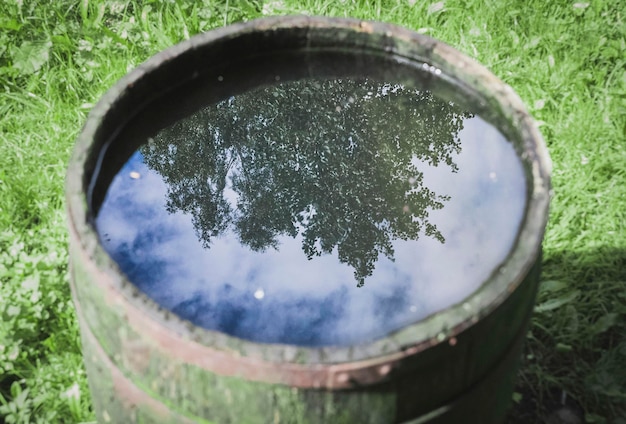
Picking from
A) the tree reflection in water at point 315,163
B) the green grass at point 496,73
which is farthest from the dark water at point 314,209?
the green grass at point 496,73

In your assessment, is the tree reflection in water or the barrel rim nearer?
the barrel rim

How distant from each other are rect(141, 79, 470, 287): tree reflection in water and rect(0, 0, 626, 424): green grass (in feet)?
2.78

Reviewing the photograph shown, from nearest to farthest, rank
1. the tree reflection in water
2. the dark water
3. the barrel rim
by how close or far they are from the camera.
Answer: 1. the barrel rim
2. the dark water
3. the tree reflection in water

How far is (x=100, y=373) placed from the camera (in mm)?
1607

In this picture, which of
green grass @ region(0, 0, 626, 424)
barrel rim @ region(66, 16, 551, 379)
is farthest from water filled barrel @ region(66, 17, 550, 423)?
green grass @ region(0, 0, 626, 424)

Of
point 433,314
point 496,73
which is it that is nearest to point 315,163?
point 433,314

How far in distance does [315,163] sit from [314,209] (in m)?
0.17

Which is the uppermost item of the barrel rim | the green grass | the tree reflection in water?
the barrel rim

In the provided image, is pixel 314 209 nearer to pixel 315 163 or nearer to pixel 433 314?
pixel 315 163

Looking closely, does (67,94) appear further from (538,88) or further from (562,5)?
(562,5)

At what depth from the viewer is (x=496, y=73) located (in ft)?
10.4

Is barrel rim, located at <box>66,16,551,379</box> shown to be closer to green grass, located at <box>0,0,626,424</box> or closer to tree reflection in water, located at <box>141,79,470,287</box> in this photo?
tree reflection in water, located at <box>141,79,470,287</box>

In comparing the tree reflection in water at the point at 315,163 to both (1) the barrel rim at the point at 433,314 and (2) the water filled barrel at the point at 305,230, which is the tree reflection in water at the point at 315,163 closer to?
(2) the water filled barrel at the point at 305,230

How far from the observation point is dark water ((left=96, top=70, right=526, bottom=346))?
1.62 m
